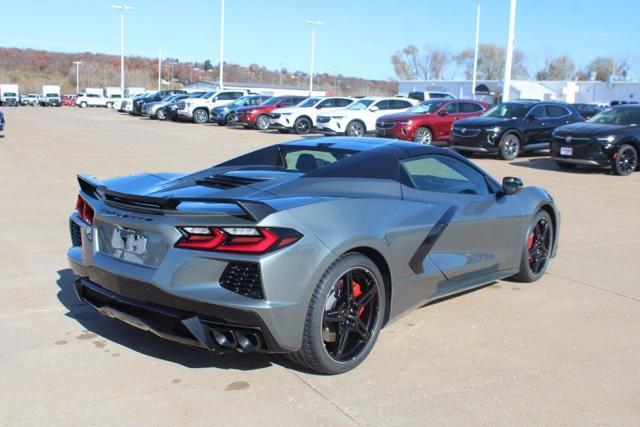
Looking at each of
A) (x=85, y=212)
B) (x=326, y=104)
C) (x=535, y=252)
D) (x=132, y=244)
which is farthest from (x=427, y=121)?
(x=132, y=244)

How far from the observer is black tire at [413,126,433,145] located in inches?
801

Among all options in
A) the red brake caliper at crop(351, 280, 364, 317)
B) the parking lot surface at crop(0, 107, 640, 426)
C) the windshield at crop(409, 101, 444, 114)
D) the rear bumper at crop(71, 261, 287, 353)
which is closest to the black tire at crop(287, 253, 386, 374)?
the red brake caliper at crop(351, 280, 364, 317)

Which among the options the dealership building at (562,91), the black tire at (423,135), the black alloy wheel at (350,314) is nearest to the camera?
the black alloy wheel at (350,314)

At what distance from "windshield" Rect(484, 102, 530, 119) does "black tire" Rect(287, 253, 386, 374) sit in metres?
15.6

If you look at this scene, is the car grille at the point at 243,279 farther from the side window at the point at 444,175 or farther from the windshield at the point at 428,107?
the windshield at the point at 428,107

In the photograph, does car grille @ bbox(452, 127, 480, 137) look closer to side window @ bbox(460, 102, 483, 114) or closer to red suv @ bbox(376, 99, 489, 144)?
red suv @ bbox(376, 99, 489, 144)

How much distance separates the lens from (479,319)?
5.12m

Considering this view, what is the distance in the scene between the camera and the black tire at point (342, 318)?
3.77 metres

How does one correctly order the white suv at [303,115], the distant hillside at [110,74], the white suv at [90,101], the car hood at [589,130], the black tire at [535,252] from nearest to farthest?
the black tire at [535,252] → the car hood at [589,130] → the white suv at [303,115] → the white suv at [90,101] → the distant hillside at [110,74]

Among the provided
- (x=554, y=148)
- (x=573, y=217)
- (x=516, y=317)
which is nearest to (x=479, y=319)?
(x=516, y=317)

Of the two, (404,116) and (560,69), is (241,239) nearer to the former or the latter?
(404,116)

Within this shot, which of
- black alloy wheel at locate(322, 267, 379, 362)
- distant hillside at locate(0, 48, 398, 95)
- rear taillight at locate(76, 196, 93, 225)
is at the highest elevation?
distant hillside at locate(0, 48, 398, 95)

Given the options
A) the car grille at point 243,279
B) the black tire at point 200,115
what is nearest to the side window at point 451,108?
the black tire at point 200,115

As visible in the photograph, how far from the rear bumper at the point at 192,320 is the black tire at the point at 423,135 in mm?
17129
